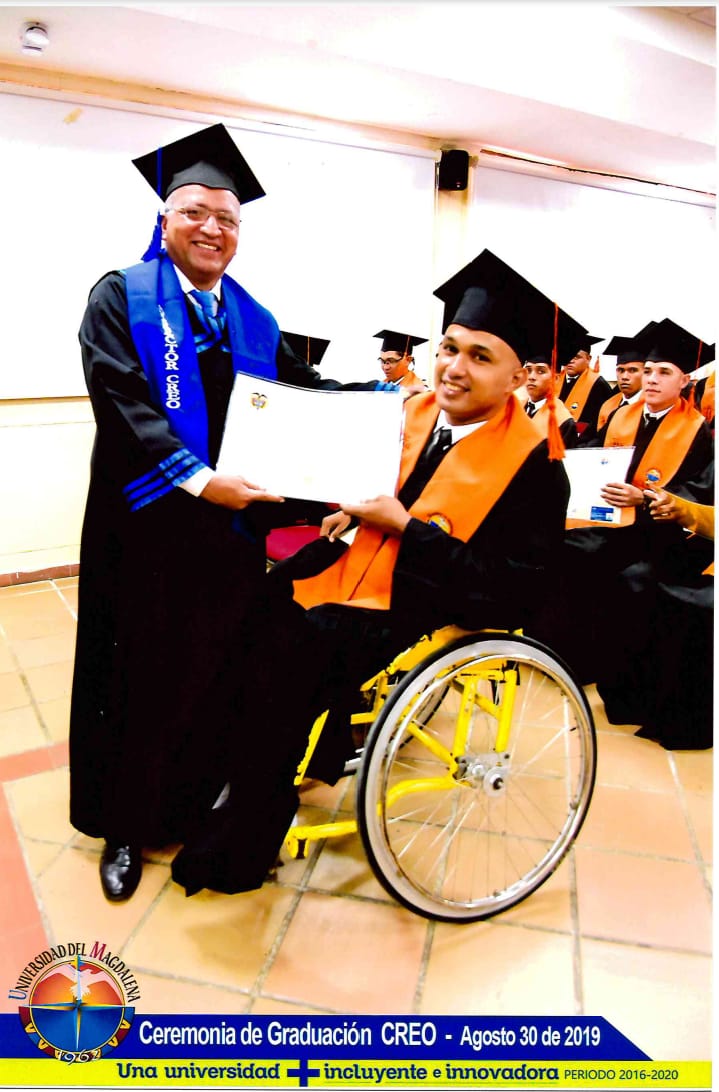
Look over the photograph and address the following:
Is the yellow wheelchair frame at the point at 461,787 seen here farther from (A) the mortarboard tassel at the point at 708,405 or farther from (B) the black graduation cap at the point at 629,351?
(B) the black graduation cap at the point at 629,351

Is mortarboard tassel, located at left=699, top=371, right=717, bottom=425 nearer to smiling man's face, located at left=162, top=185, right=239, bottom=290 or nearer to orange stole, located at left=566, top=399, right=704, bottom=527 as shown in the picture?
orange stole, located at left=566, top=399, right=704, bottom=527

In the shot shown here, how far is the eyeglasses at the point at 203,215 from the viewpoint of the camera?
61.7 inches

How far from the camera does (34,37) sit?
3.39m

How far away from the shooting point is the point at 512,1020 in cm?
140

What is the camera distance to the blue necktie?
65.1 inches

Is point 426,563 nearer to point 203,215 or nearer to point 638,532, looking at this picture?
point 203,215

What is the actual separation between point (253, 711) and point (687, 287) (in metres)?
7.25

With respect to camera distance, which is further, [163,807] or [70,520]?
[70,520]

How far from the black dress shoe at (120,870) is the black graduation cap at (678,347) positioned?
2.72 meters

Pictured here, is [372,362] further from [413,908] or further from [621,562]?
[413,908]

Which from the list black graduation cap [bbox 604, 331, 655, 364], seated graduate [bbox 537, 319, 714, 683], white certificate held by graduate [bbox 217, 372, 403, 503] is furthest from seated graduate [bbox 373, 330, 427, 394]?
white certificate held by graduate [bbox 217, 372, 403, 503]

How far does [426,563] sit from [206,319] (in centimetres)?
79

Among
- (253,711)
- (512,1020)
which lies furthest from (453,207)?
(512,1020)

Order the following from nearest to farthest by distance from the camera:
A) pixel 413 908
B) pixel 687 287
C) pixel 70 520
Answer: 1. pixel 413 908
2. pixel 70 520
3. pixel 687 287
